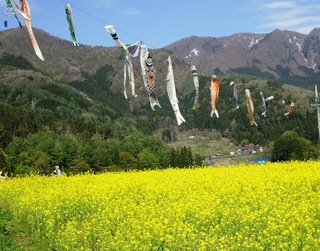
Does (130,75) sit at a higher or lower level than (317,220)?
higher

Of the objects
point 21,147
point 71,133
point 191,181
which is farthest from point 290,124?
point 191,181

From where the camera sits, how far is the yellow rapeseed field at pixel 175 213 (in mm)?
10414

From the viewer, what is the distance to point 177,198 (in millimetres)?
15500

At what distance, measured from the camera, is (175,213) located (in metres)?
13.0

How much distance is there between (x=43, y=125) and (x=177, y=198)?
103m

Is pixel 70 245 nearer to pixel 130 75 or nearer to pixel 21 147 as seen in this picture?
pixel 130 75

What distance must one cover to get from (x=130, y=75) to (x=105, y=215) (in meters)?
5.28

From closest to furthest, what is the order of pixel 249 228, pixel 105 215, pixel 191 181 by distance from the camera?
pixel 249 228 → pixel 105 215 → pixel 191 181

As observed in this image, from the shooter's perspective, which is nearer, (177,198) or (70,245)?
(70,245)

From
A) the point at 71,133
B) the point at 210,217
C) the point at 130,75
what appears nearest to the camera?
the point at 210,217

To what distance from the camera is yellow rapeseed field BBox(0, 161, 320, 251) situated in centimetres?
1041

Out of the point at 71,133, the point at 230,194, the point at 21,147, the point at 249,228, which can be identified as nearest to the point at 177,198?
the point at 230,194

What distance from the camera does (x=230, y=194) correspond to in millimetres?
15430

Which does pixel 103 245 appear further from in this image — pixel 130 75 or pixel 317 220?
pixel 130 75
